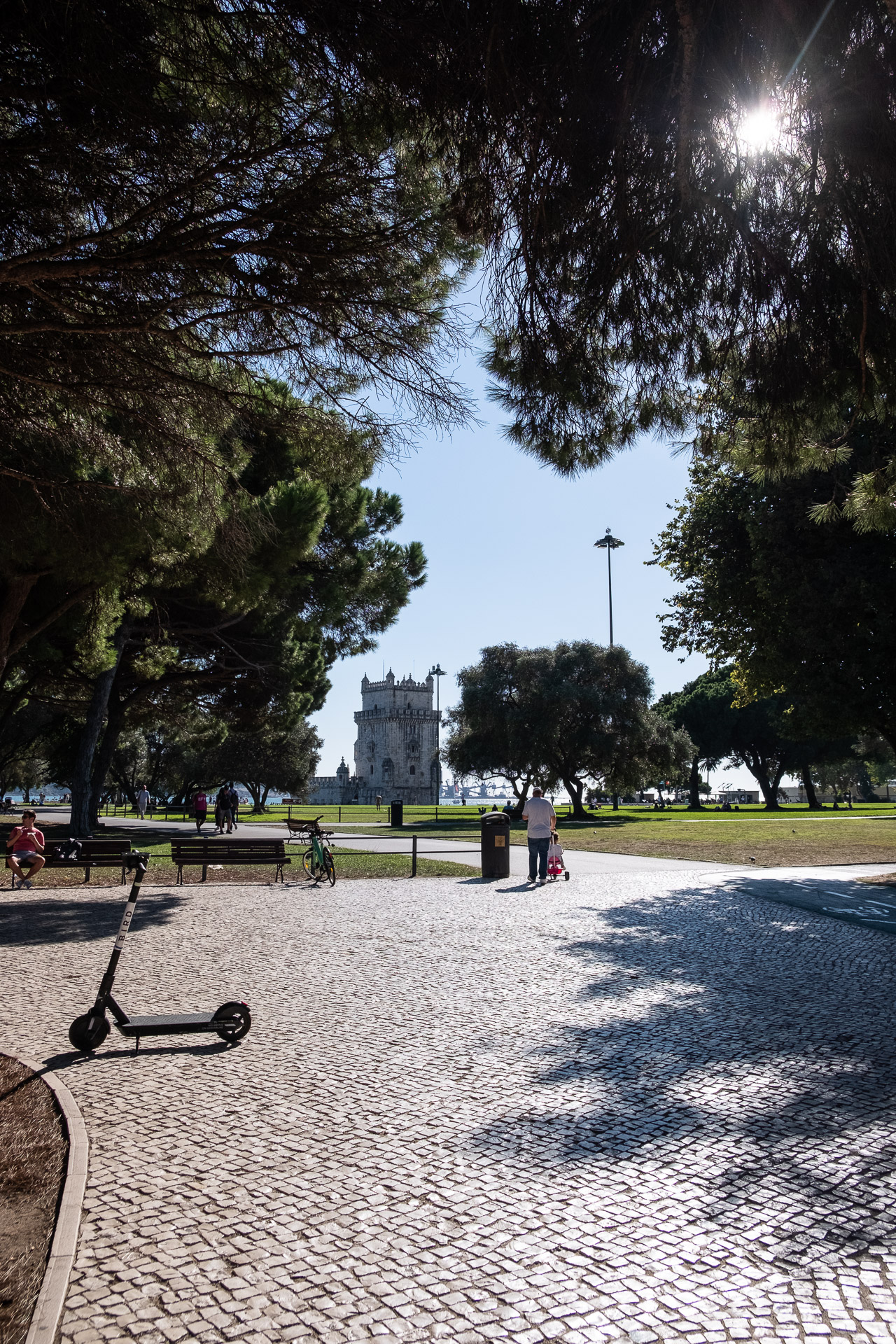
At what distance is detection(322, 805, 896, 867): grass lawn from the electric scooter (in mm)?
14744

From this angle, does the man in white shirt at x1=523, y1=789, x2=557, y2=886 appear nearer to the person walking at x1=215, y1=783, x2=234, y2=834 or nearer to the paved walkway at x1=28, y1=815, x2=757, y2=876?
the paved walkway at x1=28, y1=815, x2=757, y2=876

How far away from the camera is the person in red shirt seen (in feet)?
43.4

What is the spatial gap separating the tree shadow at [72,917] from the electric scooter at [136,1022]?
4.07 meters

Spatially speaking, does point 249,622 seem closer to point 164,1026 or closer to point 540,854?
point 540,854

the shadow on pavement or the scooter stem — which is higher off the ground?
the scooter stem

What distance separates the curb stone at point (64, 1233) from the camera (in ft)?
7.91

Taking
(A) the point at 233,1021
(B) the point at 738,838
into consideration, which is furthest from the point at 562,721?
(A) the point at 233,1021

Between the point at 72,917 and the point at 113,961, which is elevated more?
the point at 113,961

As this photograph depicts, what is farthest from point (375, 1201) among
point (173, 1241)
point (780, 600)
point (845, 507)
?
point (780, 600)

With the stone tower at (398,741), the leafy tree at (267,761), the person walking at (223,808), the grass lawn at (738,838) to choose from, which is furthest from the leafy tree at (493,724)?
the stone tower at (398,741)

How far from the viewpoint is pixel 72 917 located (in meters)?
10.4

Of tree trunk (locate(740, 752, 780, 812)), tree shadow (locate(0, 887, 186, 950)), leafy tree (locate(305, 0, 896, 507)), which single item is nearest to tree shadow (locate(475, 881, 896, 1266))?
leafy tree (locate(305, 0, 896, 507))

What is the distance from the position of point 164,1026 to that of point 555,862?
34.5 feet

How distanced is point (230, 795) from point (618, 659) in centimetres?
2425
